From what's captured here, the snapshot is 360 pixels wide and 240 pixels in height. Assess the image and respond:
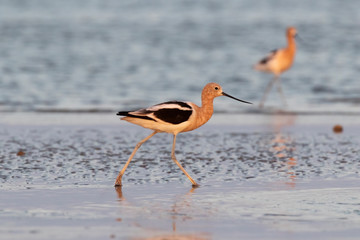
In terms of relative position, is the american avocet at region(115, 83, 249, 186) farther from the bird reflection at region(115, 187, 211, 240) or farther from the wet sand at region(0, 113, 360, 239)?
the bird reflection at region(115, 187, 211, 240)

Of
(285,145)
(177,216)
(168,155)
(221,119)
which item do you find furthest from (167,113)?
(221,119)

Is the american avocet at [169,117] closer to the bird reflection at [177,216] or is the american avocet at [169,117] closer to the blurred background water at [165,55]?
the bird reflection at [177,216]

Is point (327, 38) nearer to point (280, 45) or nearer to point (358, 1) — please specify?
point (280, 45)

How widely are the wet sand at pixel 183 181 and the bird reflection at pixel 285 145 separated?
1cm

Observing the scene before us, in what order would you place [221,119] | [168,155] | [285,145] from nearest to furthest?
[168,155]
[285,145]
[221,119]

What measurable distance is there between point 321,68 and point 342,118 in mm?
8124

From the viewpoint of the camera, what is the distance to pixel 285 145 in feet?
37.9

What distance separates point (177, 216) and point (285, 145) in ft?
15.0

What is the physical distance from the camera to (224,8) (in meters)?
44.3

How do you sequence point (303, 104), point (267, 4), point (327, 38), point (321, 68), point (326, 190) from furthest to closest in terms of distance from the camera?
point (267, 4) → point (327, 38) → point (321, 68) → point (303, 104) → point (326, 190)

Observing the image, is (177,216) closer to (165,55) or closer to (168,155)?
(168,155)

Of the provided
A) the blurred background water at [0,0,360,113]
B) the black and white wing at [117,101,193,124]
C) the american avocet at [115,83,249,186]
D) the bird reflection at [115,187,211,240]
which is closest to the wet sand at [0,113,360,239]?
the bird reflection at [115,187,211,240]

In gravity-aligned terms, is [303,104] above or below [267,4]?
below

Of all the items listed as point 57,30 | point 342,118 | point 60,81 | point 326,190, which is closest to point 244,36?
point 57,30
